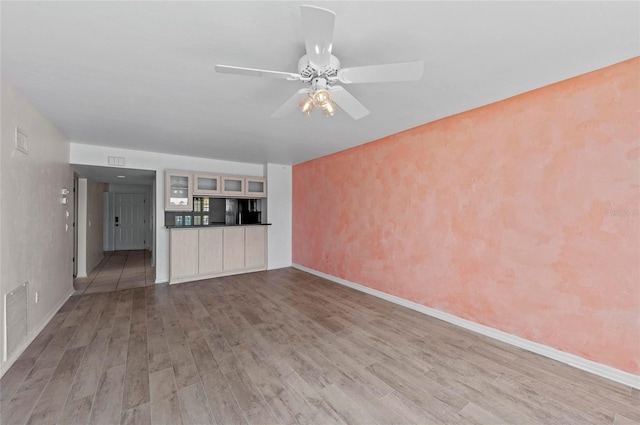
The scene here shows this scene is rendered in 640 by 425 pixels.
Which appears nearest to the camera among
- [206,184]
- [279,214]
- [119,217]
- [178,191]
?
[178,191]

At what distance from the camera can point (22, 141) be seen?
89.7 inches

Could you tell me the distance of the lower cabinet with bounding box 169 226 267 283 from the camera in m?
4.44

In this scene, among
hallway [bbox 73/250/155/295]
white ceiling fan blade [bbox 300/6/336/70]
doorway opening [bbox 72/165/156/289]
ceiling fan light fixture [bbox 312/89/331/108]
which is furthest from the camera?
doorway opening [bbox 72/165/156/289]

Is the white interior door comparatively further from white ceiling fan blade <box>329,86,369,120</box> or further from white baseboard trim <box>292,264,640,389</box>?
white ceiling fan blade <box>329,86,369,120</box>

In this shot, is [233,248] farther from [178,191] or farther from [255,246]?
[178,191]

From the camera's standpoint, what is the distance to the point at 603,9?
136 centimetres

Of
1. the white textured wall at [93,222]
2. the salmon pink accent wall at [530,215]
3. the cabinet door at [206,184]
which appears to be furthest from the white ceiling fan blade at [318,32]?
the white textured wall at [93,222]

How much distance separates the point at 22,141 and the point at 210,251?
288 centimetres

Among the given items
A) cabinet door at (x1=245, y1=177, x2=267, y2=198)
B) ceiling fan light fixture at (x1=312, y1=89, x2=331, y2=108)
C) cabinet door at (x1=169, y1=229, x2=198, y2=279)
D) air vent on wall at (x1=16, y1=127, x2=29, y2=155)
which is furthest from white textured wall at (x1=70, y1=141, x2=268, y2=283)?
ceiling fan light fixture at (x1=312, y1=89, x2=331, y2=108)

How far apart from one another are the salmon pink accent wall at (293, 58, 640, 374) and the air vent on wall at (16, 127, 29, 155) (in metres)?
3.78

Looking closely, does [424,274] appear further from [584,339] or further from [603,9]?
[603,9]

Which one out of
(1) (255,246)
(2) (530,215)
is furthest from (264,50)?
(1) (255,246)

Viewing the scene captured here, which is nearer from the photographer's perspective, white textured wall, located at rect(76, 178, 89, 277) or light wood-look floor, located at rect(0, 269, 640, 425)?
light wood-look floor, located at rect(0, 269, 640, 425)

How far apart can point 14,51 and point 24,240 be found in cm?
161
